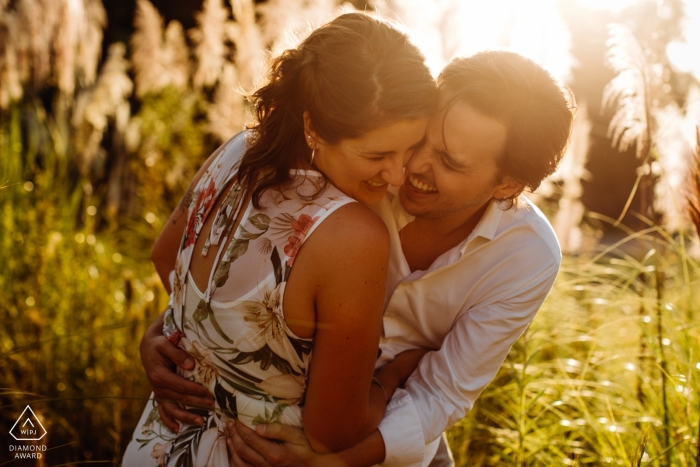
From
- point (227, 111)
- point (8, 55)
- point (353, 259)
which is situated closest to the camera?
point (353, 259)

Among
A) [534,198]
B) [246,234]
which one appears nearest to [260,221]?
[246,234]

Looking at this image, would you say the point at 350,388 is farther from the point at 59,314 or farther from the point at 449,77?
the point at 59,314

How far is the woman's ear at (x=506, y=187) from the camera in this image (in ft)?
7.29

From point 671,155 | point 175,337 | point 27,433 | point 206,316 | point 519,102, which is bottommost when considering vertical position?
point 27,433

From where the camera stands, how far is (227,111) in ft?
13.1

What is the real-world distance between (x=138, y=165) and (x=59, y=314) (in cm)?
127

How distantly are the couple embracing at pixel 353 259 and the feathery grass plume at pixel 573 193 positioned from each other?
6.56 ft

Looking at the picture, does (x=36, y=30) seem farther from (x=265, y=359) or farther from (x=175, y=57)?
(x=265, y=359)

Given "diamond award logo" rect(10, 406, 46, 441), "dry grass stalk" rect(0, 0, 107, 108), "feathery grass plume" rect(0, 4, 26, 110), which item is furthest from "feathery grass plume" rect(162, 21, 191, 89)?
"diamond award logo" rect(10, 406, 46, 441)

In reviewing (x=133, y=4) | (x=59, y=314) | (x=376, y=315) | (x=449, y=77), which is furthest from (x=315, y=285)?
(x=133, y=4)

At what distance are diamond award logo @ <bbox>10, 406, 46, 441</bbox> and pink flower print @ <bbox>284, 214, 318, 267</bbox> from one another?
1517mm

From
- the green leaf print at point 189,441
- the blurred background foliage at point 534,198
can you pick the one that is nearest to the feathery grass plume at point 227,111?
the blurred background foliage at point 534,198

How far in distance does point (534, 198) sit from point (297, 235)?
2889 millimetres

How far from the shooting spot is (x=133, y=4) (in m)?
7.55
